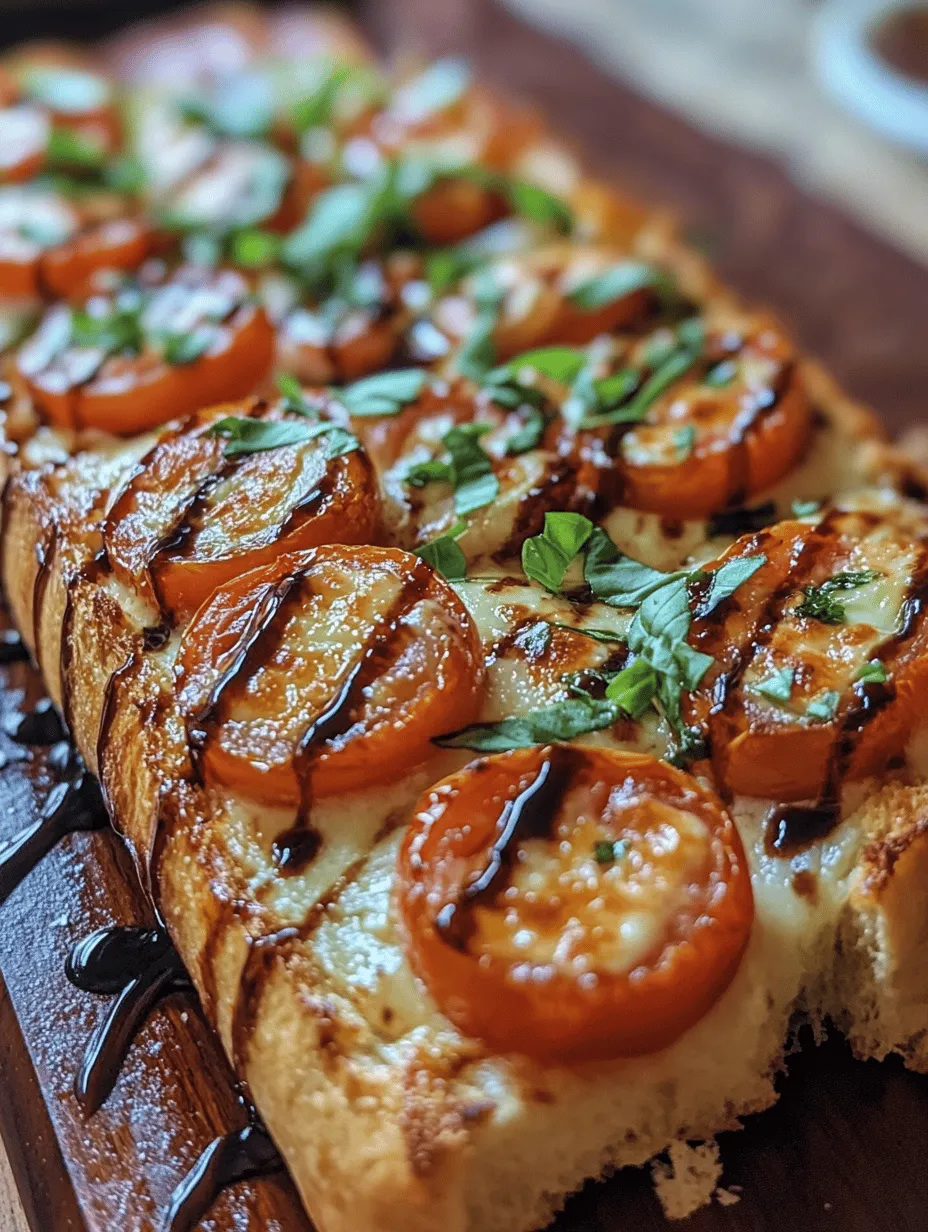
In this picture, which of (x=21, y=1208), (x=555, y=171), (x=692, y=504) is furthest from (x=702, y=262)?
(x=21, y=1208)

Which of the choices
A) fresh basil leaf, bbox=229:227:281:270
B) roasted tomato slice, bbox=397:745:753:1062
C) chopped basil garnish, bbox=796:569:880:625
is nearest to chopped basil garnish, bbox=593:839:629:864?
roasted tomato slice, bbox=397:745:753:1062

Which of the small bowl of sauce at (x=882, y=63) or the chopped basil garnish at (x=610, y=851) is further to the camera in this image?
the small bowl of sauce at (x=882, y=63)

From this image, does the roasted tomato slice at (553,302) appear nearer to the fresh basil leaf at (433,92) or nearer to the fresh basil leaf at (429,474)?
the fresh basil leaf at (429,474)

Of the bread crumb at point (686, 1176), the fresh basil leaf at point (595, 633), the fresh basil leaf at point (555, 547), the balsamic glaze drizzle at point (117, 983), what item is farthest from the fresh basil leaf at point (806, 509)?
the balsamic glaze drizzle at point (117, 983)

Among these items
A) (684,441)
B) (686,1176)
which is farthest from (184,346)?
(686,1176)

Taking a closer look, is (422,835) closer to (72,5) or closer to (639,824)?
(639,824)

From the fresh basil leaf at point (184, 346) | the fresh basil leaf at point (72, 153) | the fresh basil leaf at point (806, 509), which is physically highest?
the fresh basil leaf at point (72, 153)

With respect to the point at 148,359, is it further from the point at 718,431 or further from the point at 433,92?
the point at 433,92
